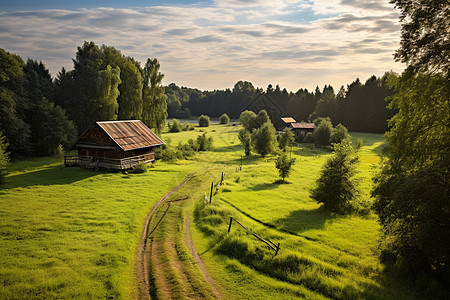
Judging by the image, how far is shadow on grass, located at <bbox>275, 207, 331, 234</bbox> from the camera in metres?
23.2

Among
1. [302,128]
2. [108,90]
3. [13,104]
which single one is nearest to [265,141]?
[108,90]

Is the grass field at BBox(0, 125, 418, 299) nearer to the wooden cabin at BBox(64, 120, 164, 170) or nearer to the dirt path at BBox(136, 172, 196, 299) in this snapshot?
the dirt path at BBox(136, 172, 196, 299)

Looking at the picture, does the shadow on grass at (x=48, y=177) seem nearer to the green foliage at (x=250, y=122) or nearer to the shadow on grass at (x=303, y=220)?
the shadow on grass at (x=303, y=220)

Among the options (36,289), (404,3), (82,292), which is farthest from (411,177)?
(36,289)

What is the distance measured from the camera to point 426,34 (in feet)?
51.9

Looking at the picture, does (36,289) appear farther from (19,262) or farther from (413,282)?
(413,282)

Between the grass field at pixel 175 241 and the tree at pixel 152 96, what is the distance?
27.0 meters

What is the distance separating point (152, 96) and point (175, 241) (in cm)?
4665

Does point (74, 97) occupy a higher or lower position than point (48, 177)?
higher

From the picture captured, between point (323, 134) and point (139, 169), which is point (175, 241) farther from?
point (323, 134)

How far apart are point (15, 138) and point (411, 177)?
58.4m

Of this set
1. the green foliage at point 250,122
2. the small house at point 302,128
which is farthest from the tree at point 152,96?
the small house at point 302,128

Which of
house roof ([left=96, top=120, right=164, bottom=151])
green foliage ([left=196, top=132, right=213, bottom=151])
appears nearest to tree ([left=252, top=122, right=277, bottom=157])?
green foliage ([left=196, top=132, right=213, bottom=151])

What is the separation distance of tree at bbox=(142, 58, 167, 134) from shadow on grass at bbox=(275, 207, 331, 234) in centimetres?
4231
